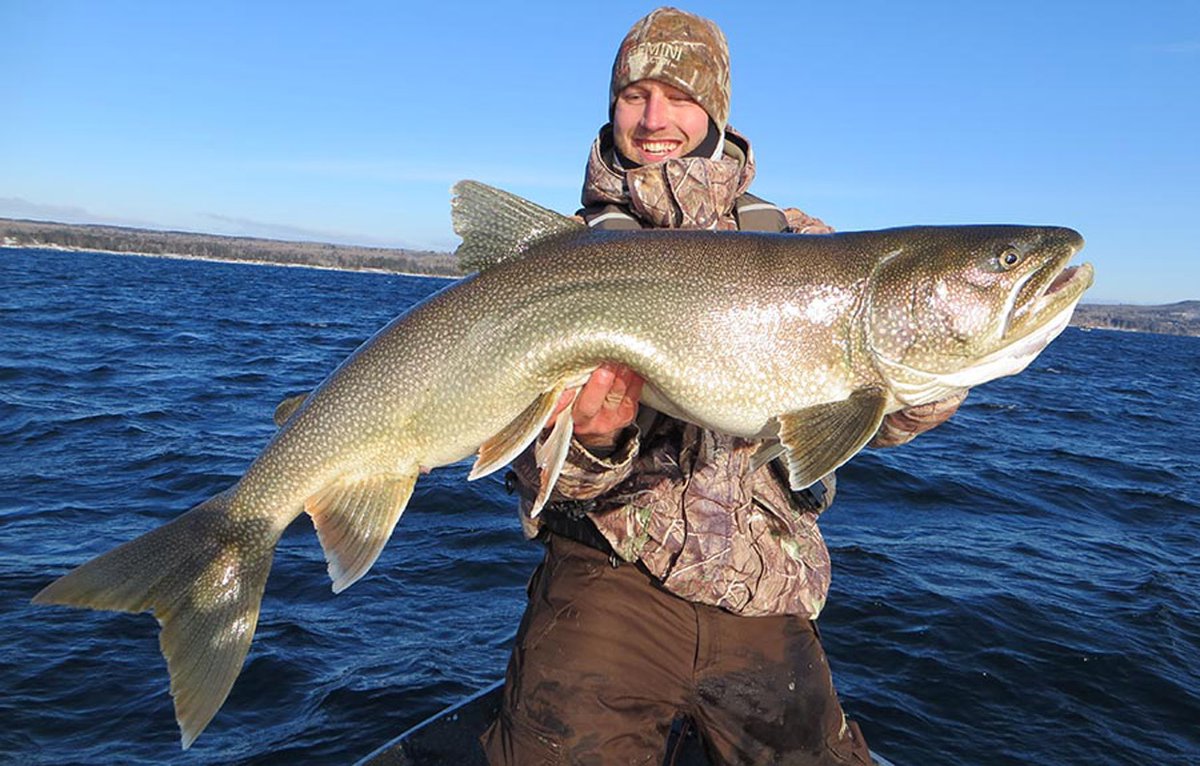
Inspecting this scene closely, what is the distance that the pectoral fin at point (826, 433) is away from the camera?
3.29 m

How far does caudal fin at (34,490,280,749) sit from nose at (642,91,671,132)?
9.24 feet

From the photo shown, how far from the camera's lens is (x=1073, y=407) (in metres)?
26.8

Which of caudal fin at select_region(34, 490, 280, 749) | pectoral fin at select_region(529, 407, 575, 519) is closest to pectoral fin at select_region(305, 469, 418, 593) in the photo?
caudal fin at select_region(34, 490, 280, 749)

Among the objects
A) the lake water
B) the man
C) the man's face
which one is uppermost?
the man's face

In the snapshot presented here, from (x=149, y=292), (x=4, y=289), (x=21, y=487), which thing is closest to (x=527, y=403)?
(x=21, y=487)

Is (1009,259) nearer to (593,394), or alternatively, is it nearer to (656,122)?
(593,394)

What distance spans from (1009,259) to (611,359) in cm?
164

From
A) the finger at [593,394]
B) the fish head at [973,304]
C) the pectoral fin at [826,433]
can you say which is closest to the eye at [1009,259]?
the fish head at [973,304]

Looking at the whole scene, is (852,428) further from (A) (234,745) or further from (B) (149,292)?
(B) (149,292)

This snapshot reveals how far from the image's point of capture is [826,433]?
3375 mm

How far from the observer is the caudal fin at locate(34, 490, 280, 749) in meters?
3.30

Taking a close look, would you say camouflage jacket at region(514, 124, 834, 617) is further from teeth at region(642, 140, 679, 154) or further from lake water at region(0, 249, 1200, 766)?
lake water at region(0, 249, 1200, 766)

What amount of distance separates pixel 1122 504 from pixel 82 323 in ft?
100

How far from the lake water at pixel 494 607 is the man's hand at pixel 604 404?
3302 mm
